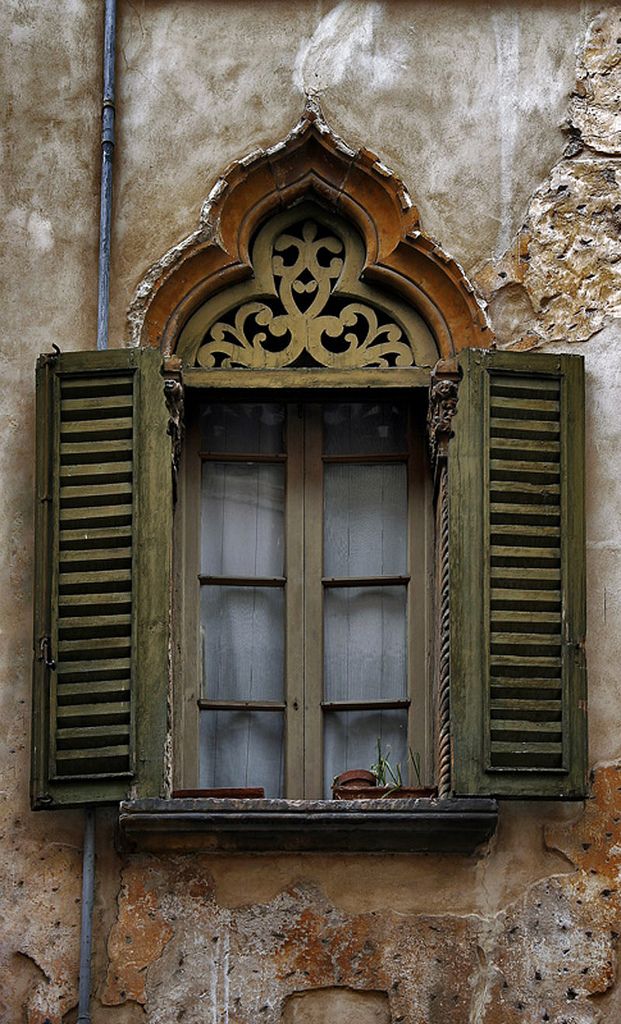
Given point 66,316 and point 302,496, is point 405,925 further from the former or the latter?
point 66,316

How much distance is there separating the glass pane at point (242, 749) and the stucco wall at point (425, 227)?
1.63ft

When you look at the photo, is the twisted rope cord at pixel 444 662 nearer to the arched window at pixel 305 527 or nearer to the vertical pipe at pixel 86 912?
the arched window at pixel 305 527

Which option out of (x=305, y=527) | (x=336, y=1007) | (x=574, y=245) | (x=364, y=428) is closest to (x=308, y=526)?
(x=305, y=527)

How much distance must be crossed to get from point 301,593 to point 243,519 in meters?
0.34

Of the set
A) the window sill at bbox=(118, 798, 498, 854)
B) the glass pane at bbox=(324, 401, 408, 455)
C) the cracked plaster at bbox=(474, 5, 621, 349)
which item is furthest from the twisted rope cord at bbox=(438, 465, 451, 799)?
the cracked plaster at bbox=(474, 5, 621, 349)

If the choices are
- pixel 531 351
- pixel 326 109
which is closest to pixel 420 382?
pixel 531 351

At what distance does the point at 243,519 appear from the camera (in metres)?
10.5

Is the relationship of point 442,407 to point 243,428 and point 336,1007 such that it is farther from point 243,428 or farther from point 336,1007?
point 336,1007

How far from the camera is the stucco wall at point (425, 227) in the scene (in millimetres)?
9656

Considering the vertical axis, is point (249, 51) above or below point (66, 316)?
above

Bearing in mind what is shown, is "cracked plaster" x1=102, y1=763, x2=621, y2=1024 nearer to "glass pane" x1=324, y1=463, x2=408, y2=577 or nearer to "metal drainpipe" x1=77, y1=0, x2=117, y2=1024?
"metal drainpipe" x1=77, y1=0, x2=117, y2=1024

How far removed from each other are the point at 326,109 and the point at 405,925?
2920 mm

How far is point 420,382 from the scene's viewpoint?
1035cm

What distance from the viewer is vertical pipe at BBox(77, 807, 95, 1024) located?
9.59 meters
